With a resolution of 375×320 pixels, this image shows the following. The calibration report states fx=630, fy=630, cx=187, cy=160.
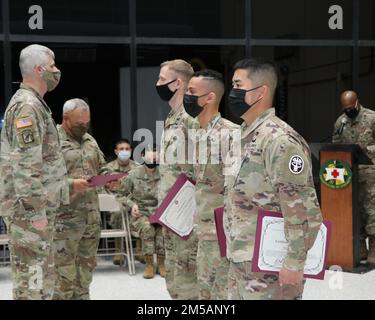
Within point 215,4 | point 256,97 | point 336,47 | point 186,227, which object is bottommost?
point 186,227

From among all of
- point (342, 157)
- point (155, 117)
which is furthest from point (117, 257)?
point (342, 157)

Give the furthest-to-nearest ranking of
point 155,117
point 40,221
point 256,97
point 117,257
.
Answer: point 155,117
point 117,257
point 40,221
point 256,97

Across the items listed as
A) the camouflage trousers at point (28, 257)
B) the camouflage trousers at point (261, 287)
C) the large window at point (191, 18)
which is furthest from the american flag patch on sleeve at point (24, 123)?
the large window at point (191, 18)

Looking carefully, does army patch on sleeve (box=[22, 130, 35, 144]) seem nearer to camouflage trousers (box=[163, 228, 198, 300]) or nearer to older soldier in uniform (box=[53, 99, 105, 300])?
older soldier in uniform (box=[53, 99, 105, 300])

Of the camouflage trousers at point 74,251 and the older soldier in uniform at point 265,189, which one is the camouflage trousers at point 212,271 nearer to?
the older soldier in uniform at point 265,189

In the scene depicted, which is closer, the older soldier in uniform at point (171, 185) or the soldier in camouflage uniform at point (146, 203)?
the older soldier in uniform at point (171, 185)

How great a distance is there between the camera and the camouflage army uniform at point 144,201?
20.0ft

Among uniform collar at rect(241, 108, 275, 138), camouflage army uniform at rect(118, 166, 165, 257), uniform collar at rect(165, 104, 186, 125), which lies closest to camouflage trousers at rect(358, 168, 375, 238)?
camouflage army uniform at rect(118, 166, 165, 257)

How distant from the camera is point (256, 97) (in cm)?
286

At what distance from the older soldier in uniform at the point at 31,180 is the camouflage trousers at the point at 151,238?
248 centimetres

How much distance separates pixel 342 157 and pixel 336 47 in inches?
102

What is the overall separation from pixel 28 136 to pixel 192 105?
3.26ft

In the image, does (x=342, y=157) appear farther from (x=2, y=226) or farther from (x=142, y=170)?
(x=2, y=226)

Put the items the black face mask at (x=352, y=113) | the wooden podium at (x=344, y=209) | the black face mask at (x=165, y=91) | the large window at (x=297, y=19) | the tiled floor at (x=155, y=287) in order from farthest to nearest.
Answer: the large window at (x=297, y=19)
the black face mask at (x=352, y=113)
the wooden podium at (x=344, y=209)
the tiled floor at (x=155, y=287)
the black face mask at (x=165, y=91)
